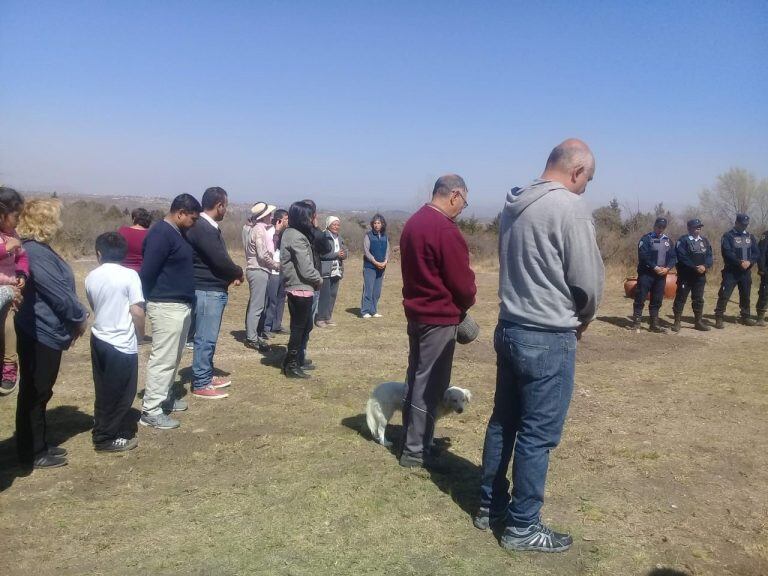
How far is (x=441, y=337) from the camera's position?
432cm

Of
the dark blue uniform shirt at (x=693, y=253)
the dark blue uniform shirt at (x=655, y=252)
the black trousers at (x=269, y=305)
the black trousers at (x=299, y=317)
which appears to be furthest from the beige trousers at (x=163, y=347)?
the dark blue uniform shirt at (x=693, y=253)

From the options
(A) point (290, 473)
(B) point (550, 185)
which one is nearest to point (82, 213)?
(A) point (290, 473)

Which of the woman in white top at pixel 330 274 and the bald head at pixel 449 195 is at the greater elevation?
the bald head at pixel 449 195

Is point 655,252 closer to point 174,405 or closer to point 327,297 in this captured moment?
point 327,297

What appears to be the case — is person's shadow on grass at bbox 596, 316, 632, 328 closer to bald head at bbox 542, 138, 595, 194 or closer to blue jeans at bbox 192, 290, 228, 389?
blue jeans at bbox 192, 290, 228, 389

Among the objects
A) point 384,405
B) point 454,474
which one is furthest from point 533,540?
point 384,405

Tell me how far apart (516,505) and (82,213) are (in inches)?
920

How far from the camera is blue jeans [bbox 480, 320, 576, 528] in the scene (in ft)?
10.9

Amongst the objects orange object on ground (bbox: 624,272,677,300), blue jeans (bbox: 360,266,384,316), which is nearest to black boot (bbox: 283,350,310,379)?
blue jeans (bbox: 360,266,384,316)

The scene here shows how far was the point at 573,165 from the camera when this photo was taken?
3354mm

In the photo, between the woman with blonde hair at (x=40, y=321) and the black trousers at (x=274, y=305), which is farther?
the black trousers at (x=274, y=305)

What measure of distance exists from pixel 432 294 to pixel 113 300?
7.41ft

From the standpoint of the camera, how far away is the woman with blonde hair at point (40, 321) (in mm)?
4195

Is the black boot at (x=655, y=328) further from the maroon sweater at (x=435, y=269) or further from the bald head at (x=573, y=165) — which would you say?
the bald head at (x=573, y=165)
